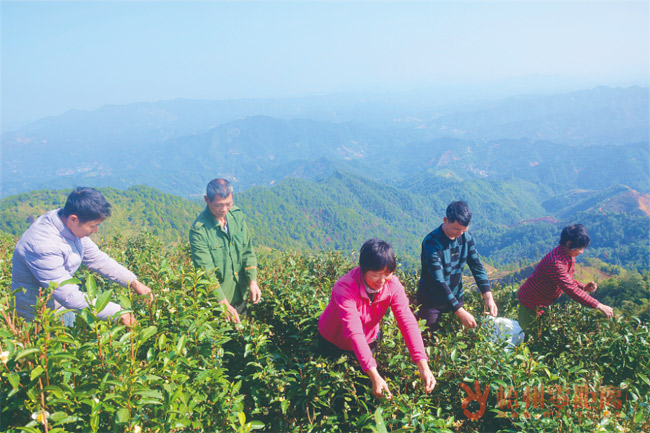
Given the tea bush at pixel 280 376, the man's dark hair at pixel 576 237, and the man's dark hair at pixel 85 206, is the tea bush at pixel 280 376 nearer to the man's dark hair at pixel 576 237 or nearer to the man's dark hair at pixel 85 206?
the man's dark hair at pixel 85 206

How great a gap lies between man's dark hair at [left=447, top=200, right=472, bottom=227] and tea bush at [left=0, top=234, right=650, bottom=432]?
1103 millimetres

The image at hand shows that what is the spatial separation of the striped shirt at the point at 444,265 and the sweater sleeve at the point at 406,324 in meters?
1.20

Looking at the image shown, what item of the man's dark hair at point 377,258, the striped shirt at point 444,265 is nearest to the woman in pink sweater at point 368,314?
the man's dark hair at point 377,258

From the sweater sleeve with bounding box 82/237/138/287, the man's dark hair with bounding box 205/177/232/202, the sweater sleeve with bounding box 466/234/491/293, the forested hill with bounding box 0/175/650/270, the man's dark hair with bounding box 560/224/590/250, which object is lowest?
the forested hill with bounding box 0/175/650/270

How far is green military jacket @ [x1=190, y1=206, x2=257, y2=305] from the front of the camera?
424 centimetres

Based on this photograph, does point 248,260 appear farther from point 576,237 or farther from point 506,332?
point 576,237

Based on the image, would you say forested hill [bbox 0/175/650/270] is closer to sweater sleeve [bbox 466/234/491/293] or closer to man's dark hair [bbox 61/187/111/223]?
sweater sleeve [bbox 466/234/491/293]

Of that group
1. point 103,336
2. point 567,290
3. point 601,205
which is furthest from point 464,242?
point 601,205

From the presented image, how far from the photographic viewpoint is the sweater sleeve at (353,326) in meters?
2.62

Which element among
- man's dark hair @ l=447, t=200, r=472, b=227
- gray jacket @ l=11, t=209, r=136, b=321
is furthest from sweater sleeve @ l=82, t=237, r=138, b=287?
man's dark hair @ l=447, t=200, r=472, b=227

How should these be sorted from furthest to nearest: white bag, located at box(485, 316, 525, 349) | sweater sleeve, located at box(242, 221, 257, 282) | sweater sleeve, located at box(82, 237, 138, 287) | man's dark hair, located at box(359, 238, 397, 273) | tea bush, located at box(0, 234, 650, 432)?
sweater sleeve, located at box(242, 221, 257, 282) < sweater sleeve, located at box(82, 237, 138, 287) < white bag, located at box(485, 316, 525, 349) < man's dark hair, located at box(359, 238, 397, 273) < tea bush, located at box(0, 234, 650, 432)

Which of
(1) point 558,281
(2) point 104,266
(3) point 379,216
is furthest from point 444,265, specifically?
(3) point 379,216

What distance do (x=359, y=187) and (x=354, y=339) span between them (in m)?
172

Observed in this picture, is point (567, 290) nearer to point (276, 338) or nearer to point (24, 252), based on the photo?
point (276, 338)
